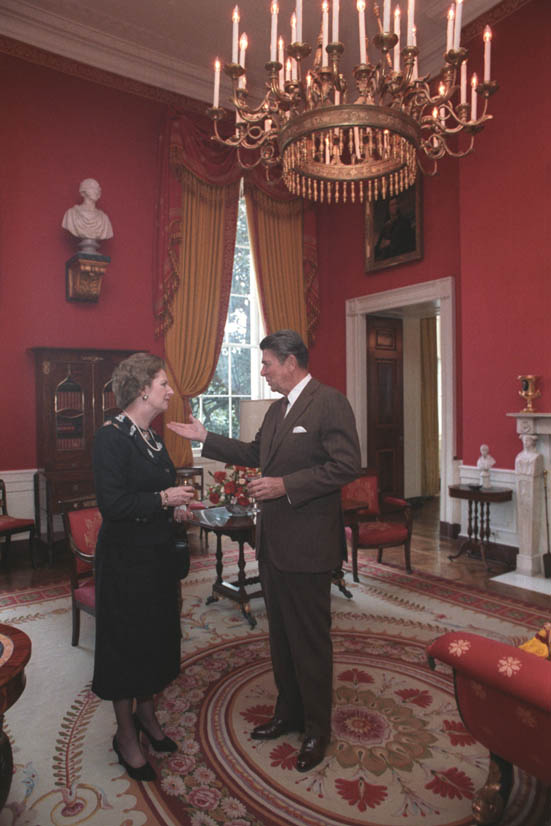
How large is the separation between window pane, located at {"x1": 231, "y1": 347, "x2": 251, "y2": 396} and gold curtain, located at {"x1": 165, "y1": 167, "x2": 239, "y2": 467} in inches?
22.0

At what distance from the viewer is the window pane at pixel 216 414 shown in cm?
707

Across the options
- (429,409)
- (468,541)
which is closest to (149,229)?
(468,541)

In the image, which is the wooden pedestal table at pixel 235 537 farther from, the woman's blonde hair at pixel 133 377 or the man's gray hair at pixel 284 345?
the man's gray hair at pixel 284 345

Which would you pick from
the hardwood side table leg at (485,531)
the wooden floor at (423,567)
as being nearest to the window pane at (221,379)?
the wooden floor at (423,567)

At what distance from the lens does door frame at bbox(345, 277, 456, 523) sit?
19.9ft

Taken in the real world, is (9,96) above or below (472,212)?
above

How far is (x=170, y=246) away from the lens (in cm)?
641

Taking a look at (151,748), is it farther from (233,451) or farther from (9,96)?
(9,96)

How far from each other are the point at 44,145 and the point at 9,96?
51 cm

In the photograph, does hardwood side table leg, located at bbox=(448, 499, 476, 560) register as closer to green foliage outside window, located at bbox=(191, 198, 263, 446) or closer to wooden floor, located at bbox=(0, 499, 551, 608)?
wooden floor, located at bbox=(0, 499, 551, 608)

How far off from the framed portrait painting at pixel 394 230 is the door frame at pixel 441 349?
1.24 feet

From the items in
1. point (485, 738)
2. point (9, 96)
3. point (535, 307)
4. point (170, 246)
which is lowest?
point (485, 738)

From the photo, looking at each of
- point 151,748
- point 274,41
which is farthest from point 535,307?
→ point 151,748

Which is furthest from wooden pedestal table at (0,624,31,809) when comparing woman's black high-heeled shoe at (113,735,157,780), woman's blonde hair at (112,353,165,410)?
woman's blonde hair at (112,353,165,410)
